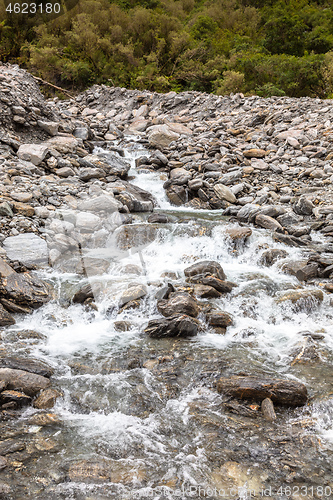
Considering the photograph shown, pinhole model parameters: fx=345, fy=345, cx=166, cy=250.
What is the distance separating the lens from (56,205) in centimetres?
657

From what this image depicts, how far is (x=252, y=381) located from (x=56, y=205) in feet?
16.1

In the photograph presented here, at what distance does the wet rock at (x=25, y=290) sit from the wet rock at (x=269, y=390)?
8.86 ft

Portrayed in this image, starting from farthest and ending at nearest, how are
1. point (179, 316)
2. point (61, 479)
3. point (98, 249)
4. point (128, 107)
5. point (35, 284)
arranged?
point (128, 107)
point (98, 249)
point (35, 284)
point (179, 316)
point (61, 479)

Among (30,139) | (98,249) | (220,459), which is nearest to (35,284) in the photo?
(98,249)

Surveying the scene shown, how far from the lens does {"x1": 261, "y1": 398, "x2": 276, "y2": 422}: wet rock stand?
2.93 m

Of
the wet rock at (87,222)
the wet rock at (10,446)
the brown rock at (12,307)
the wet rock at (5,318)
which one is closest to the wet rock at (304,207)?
the wet rock at (87,222)

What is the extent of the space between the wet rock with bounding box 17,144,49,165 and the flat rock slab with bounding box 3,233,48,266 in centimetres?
296

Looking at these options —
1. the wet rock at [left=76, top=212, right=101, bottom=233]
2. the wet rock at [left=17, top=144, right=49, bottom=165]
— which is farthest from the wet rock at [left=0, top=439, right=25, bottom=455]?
the wet rock at [left=17, top=144, right=49, bottom=165]

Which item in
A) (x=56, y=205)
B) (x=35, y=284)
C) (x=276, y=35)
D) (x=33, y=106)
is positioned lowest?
(x=35, y=284)

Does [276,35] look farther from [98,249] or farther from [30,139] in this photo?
[98,249]

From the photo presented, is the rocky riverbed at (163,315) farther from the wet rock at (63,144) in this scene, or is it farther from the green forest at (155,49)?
the green forest at (155,49)

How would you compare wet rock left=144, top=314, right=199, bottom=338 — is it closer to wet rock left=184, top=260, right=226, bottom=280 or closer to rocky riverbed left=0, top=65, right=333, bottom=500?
rocky riverbed left=0, top=65, right=333, bottom=500

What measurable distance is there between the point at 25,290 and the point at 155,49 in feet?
60.2

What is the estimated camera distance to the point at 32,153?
25.7 feet
